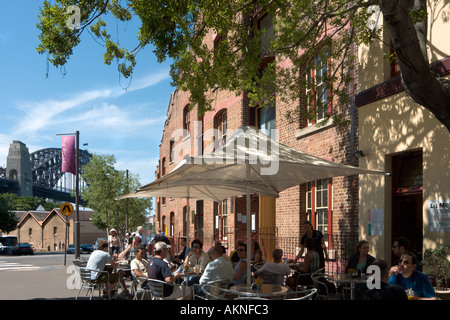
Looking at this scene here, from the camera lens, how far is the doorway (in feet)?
30.5

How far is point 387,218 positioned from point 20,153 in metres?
163

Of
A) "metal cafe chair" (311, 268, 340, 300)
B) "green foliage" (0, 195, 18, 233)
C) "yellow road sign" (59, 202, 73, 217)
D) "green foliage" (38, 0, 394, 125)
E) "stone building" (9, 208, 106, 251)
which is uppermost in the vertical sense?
"green foliage" (38, 0, 394, 125)

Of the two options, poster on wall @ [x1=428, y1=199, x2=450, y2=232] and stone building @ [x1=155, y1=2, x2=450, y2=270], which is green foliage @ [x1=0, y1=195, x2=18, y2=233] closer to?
stone building @ [x1=155, y1=2, x2=450, y2=270]

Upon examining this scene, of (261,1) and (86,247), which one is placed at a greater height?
(261,1)

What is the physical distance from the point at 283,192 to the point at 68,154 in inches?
471

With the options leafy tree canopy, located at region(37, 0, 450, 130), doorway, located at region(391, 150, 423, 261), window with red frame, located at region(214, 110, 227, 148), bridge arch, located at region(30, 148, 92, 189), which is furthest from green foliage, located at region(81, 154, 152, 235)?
bridge arch, located at region(30, 148, 92, 189)

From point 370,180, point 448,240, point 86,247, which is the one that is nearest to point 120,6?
point 370,180

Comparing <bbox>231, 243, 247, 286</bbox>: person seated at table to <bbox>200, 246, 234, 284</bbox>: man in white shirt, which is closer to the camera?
<bbox>200, 246, 234, 284</bbox>: man in white shirt

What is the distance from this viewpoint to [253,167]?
23.8ft

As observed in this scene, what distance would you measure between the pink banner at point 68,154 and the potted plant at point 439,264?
1691 centimetres

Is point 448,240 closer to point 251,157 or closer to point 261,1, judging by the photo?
point 251,157

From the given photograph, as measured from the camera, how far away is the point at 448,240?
7867 millimetres

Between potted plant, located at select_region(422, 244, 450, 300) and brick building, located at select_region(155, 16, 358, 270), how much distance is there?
2731mm

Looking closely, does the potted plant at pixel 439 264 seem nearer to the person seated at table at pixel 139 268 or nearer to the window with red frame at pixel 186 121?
the person seated at table at pixel 139 268
